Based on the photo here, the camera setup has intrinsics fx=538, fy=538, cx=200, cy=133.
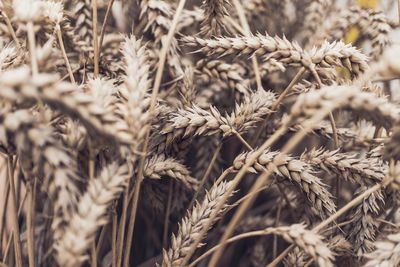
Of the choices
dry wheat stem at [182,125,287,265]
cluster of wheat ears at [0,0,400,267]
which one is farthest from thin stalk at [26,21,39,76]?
dry wheat stem at [182,125,287,265]

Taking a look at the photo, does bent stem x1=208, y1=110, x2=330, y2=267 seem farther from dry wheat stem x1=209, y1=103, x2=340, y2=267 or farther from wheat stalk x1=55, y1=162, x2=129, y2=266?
wheat stalk x1=55, y1=162, x2=129, y2=266

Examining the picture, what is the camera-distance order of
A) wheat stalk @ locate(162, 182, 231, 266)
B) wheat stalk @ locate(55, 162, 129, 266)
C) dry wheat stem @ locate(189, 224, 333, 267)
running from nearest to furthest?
wheat stalk @ locate(55, 162, 129, 266) → dry wheat stem @ locate(189, 224, 333, 267) → wheat stalk @ locate(162, 182, 231, 266)

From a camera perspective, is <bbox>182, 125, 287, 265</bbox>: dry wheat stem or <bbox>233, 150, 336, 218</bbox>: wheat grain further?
<bbox>233, 150, 336, 218</bbox>: wheat grain

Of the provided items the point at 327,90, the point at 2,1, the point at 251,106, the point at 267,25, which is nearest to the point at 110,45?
the point at 2,1

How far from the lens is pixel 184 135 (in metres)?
0.96

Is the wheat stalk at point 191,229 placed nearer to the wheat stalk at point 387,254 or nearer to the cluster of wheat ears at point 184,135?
the cluster of wheat ears at point 184,135

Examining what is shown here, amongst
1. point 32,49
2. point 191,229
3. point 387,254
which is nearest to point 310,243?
point 387,254

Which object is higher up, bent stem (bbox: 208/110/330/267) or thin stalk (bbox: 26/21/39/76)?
thin stalk (bbox: 26/21/39/76)

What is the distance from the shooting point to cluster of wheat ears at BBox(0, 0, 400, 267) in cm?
65

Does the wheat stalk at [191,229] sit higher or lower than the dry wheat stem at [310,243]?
lower

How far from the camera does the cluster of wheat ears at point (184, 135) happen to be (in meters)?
0.65

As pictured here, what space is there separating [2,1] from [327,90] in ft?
2.09

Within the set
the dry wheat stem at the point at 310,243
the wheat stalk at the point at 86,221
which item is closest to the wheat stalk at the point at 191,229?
the dry wheat stem at the point at 310,243

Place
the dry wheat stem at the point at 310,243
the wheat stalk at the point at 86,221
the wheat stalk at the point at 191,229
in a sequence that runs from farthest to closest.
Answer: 1. the wheat stalk at the point at 191,229
2. the dry wheat stem at the point at 310,243
3. the wheat stalk at the point at 86,221
